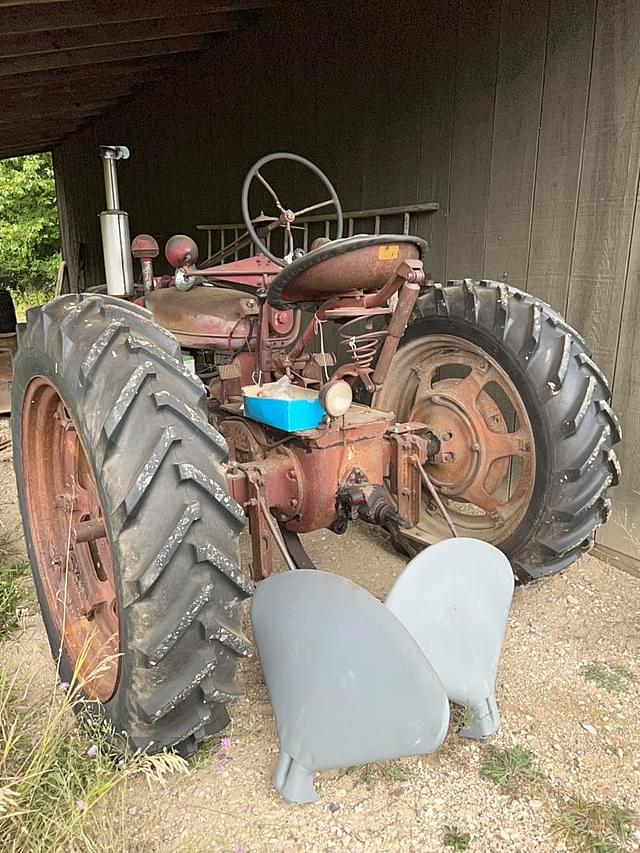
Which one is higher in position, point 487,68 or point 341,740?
point 487,68

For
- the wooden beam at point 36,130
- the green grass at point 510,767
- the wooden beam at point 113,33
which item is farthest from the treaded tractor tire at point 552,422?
the wooden beam at point 36,130

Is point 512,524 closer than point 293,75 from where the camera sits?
Yes

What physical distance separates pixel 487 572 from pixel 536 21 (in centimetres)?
229

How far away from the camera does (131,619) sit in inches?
50.8

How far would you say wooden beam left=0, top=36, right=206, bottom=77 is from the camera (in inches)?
167

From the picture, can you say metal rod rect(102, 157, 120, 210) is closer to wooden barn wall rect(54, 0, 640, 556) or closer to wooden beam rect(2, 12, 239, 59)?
wooden barn wall rect(54, 0, 640, 556)

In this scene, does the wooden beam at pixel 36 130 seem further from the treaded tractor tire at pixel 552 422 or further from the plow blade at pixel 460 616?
the plow blade at pixel 460 616

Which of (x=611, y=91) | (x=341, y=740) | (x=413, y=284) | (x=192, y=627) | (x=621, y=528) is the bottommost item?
(x=621, y=528)

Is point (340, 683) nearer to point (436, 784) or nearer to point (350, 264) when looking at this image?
point (436, 784)

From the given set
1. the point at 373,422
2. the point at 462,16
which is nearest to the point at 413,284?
the point at 373,422

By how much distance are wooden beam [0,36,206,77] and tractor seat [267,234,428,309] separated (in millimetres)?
3610

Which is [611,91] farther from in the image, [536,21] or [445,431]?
[445,431]

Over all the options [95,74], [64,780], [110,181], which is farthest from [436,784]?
[95,74]

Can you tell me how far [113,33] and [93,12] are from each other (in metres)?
0.72
